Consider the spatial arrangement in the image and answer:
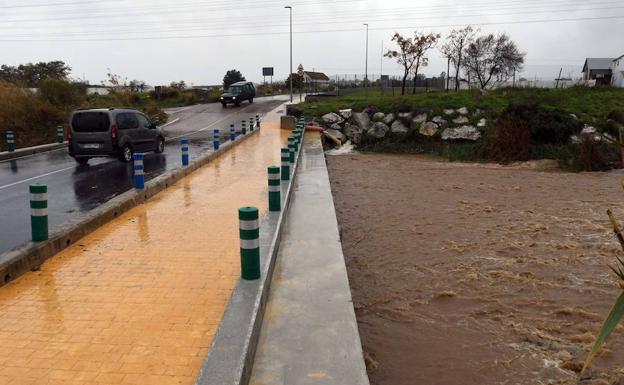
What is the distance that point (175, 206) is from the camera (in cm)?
1003

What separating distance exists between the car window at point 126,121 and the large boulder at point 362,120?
15791 mm

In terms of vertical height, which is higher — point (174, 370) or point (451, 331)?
point (174, 370)

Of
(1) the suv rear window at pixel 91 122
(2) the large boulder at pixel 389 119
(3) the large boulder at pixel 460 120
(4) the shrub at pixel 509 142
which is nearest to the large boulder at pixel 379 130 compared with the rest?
(2) the large boulder at pixel 389 119

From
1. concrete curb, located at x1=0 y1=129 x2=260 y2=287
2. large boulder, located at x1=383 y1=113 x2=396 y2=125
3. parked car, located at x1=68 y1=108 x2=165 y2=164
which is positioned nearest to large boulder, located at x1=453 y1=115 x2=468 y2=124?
large boulder, located at x1=383 y1=113 x2=396 y2=125

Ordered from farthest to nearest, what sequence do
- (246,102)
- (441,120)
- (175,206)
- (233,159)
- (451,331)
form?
1. (246,102)
2. (441,120)
3. (233,159)
4. (175,206)
5. (451,331)

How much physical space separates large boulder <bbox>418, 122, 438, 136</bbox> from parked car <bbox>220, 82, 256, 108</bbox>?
67.3ft

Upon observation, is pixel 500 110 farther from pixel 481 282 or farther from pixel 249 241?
pixel 249 241

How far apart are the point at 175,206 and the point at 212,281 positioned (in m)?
4.31

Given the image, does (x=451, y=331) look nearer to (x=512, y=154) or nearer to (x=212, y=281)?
(x=212, y=281)

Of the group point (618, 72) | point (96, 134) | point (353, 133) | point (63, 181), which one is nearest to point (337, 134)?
point (353, 133)

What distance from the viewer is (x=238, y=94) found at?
44.8 metres

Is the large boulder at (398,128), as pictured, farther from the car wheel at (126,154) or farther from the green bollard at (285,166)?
the green bollard at (285,166)

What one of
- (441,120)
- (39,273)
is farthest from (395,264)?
(441,120)

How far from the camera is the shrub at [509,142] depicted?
23922mm
